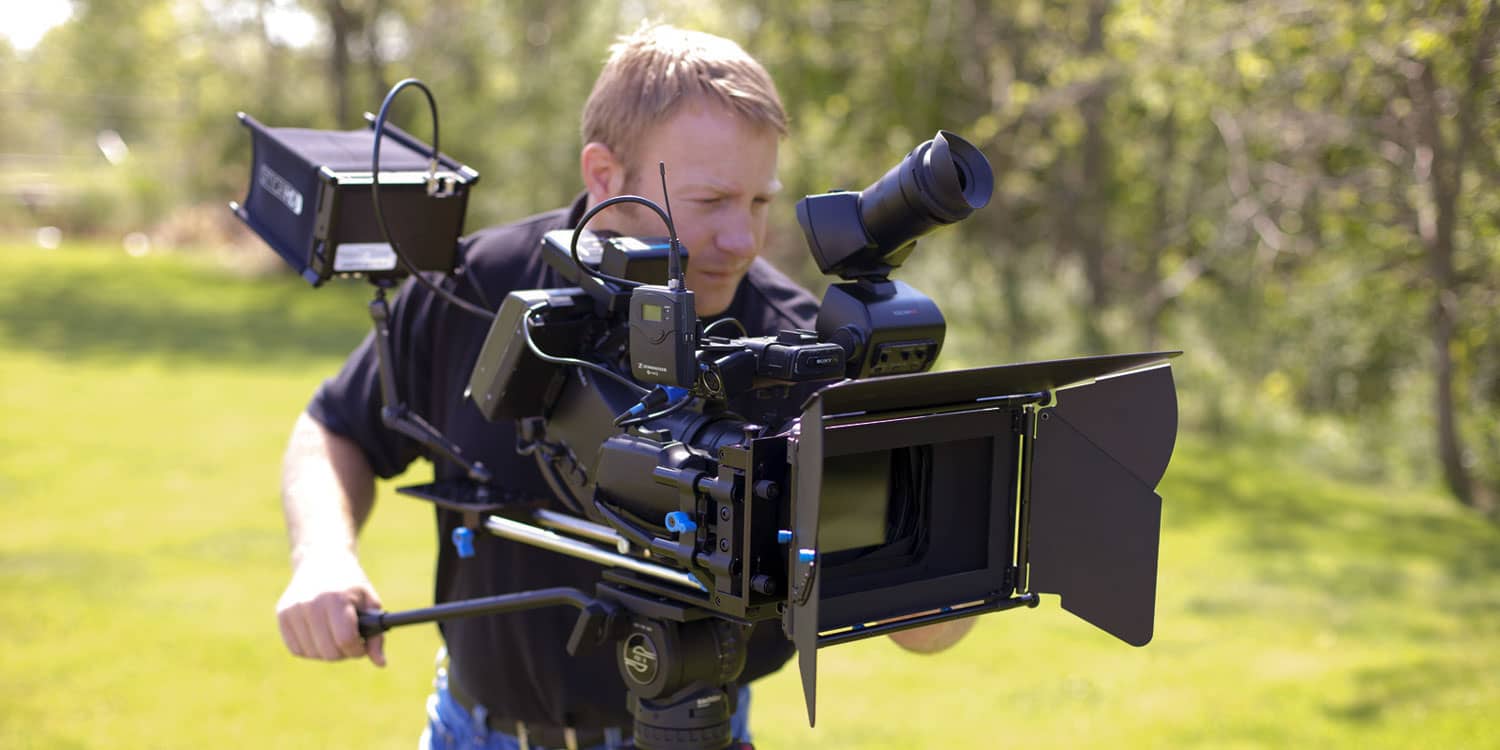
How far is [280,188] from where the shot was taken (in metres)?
2.18

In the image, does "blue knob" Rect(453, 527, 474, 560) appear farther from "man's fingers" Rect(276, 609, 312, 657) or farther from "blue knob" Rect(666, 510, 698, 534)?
"blue knob" Rect(666, 510, 698, 534)

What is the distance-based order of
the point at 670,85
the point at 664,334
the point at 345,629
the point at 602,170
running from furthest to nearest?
the point at 602,170 < the point at 670,85 < the point at 345,629 < the point at 664,334

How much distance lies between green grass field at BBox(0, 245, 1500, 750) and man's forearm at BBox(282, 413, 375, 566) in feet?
8.96

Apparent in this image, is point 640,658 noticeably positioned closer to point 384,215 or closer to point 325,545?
point 325,545

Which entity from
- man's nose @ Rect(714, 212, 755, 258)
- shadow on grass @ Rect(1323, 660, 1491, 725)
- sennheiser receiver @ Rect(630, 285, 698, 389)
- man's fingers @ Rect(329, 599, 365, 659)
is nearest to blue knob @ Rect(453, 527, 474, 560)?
man's fingers @ Rect(329, 599, 365, 659)

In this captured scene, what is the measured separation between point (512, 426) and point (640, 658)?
22.4 inches

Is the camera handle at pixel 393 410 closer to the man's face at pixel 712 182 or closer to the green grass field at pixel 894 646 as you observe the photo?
the man's face at pixel 712 182

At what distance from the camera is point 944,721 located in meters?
4.90

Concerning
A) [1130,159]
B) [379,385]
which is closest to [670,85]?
[379,385]

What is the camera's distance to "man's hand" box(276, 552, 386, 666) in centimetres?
185

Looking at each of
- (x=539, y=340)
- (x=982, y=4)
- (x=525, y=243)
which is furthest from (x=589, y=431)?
(x=982, y=4)

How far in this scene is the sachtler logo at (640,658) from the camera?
168 centimetres

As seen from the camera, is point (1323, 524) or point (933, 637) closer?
point (933, 637)

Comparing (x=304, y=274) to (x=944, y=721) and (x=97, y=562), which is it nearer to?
(x=944, y=721)
